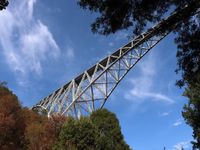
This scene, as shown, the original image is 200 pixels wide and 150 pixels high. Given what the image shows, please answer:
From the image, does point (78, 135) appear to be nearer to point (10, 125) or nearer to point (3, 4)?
point (10, 125)

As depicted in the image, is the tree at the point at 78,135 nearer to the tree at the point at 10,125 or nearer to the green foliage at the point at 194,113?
the tree at the point at 10,125

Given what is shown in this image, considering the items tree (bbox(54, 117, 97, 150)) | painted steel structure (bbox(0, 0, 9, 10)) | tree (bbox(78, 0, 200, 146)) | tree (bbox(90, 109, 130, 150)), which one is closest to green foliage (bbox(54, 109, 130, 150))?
tree (bbox(54, 117, 97, 150))

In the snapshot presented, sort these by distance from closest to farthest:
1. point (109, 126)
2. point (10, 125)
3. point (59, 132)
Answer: point (10, 125), point (59, 132), point (109, 126)

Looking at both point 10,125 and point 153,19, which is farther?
point 10,125

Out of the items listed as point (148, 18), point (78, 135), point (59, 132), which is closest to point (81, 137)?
point (78, 135)

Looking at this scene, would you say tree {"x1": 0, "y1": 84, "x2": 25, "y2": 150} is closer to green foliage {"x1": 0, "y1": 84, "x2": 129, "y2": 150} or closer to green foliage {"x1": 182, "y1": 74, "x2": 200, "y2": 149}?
green foliage {"x1": 0, "y1": 84, "x2": 129, "y2": 150}

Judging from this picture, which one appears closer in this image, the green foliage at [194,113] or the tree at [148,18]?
the tree at [148,18]

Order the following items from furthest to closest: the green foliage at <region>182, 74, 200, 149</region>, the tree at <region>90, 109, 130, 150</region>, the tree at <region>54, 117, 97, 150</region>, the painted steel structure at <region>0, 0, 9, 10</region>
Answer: the tree at <region>90, 109, 130, 150</region>, the tree at <region>54, 117, 97, 150</region>, the green foliage at <region>182, 74, 200, 149</region>, the painted steel structure at <region>0, 0, 9, 10</region>

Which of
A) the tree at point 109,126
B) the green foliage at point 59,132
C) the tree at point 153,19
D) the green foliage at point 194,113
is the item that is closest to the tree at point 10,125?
the green foliage at point 59,132

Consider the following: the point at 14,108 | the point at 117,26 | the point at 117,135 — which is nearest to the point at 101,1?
the point at 117,26

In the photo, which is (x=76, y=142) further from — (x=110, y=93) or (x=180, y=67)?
(x=180, y=67)

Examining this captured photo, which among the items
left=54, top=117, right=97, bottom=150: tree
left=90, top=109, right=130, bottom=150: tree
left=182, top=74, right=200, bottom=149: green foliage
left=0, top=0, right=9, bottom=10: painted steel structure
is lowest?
left=0, top=0, right=9, bottom=10: painted steel structure

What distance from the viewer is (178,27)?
19.8m

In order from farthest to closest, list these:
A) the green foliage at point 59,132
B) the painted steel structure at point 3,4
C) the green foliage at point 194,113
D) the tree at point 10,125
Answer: the tree at point 10,125, the green foliage at point 59,132, the green foliage at point 194,113, the painted steel structure at point 3,4
